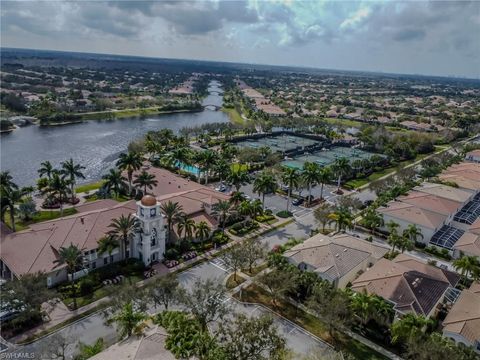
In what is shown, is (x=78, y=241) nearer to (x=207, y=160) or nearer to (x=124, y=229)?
(x=124, y=229)

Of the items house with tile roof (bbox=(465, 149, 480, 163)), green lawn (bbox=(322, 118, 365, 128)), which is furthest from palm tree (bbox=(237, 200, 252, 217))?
green lawn (bbox=(322, 118, 365, 128))

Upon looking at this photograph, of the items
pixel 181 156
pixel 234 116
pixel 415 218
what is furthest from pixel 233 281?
pixel 234 116

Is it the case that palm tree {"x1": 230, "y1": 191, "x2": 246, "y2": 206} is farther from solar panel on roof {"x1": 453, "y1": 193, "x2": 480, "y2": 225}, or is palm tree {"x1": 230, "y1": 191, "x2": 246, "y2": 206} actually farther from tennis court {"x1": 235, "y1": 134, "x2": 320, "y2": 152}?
tennis court {"x1": 235, "y1": 134, "x2": 320, "y2": 152}

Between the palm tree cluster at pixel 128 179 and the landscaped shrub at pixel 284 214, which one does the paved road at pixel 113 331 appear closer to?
the landscaped shrub at pixel 284 214

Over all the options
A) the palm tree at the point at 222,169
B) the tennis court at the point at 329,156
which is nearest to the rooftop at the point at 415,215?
the palm tree at the point at 222,169

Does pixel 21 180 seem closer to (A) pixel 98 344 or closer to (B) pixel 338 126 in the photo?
(A) pixel 98 344

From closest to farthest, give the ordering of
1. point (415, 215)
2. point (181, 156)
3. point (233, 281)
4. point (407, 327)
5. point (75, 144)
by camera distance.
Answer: point (407, 327) → point (233, 281) → point (415, 215) → point (181, 156) → point (75, 144)
